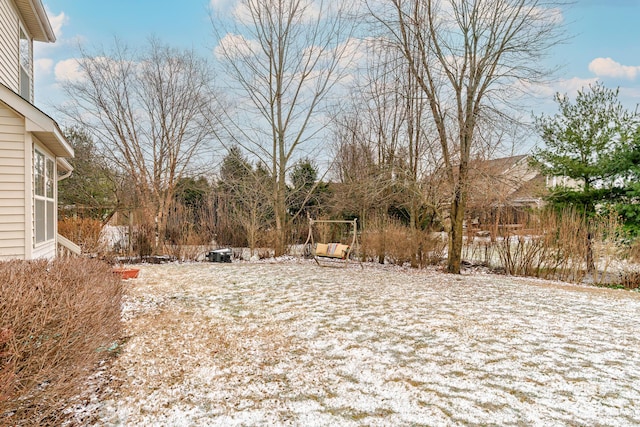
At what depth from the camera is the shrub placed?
6.43 ft

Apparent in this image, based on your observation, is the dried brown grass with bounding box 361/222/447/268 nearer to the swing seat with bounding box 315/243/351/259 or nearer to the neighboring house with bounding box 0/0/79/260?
the swing seat with bounding box 315/243/351/259

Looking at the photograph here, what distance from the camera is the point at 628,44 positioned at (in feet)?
36.5

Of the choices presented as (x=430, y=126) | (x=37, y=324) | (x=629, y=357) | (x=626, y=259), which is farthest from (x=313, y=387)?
(x=626, y=259)

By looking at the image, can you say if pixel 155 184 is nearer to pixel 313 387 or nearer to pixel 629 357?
pixel 313 387

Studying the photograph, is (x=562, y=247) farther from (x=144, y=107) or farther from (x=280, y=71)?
(x=144, y=107)

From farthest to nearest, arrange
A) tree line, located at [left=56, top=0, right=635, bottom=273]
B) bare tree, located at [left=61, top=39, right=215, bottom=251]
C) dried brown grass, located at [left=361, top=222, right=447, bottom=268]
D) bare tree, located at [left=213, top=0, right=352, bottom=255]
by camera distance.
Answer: bare tree, located at [left=61, top=39, right=215, bottom=251]
bare tree, located at [left=213, top=0, right=352, bottom=255]
dried brown grass, located at [left=361, top=222, right=447, bottom=268]
tree line, located at [left=56, top=0, right=635, bottom=273]

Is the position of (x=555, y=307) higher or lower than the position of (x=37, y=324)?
lower

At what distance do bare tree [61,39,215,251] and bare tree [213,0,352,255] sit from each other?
2.31m

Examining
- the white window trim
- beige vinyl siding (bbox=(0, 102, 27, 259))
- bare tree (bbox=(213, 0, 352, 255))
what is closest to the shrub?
beige vinyl siding (bbox=(0, 102, 27, 259))

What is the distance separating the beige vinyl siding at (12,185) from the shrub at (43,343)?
7.13ft

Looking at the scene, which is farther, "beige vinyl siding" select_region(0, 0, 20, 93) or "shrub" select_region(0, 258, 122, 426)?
"beige vinyl siding" select_region(0, 0, 20, 93)

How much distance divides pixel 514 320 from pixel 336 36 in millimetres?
10926

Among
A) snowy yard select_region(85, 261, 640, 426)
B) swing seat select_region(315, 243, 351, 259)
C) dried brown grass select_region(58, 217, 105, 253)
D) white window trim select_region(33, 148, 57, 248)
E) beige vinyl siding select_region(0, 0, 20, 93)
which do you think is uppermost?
beige vinyl siding select_region(0, 0, 20, 93)

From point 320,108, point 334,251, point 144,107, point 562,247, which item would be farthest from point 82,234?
point 562,247
